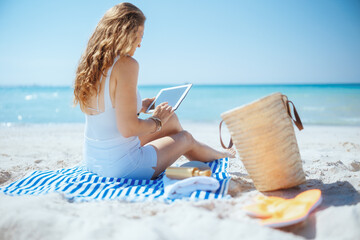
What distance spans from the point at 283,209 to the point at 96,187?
1.49 meters

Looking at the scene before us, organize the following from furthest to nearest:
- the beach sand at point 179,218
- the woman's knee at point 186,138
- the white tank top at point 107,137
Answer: the woman's knee at point 186,138 < the white tank top at point 107,137 < the beach sand at point 179,218

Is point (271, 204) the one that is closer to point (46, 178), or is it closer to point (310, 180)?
point (310, 180)

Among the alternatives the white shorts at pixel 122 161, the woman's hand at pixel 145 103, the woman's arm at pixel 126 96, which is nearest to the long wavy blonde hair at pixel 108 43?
the woman's arm at pixel 126 96

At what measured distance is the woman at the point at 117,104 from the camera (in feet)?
7.08

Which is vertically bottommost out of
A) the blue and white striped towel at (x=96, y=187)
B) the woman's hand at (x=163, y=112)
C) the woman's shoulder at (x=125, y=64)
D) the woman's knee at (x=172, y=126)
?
the blue and white striped towel at (x=96, y=187)

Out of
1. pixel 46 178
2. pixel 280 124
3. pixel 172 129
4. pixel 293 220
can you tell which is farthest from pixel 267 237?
pixel 46 178

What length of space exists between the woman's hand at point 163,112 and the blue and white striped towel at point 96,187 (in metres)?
0.57

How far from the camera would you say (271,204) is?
186 cm

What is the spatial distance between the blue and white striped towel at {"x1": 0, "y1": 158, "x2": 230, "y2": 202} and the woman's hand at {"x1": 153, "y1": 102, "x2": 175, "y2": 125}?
0.57 m

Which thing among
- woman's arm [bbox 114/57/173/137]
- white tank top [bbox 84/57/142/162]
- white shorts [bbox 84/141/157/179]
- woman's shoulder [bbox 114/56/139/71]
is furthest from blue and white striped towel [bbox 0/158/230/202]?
woman's shoulder [bbox 114/56/139/71]

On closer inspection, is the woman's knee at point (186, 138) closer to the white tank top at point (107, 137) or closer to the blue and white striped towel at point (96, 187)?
the blue and white striped towel at point (96, 187)

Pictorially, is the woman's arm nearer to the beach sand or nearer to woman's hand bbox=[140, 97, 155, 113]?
the beach sand

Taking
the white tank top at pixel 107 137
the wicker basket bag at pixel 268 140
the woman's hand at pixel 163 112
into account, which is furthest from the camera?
the woman's hand at pixel 163 112

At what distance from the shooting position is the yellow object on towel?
1.56 metres
